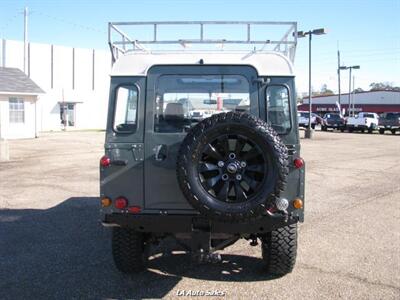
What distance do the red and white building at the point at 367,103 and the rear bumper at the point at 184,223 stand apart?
81767 mm

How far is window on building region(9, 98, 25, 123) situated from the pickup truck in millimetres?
27902

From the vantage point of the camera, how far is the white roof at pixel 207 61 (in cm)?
494

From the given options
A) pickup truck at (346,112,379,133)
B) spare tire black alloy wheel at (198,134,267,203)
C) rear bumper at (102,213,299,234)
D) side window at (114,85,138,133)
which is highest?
pickup truck at (346,112,379,133)

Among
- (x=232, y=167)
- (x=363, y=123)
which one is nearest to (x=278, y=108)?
(x=232, y=167)

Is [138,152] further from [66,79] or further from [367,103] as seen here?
[367,103]

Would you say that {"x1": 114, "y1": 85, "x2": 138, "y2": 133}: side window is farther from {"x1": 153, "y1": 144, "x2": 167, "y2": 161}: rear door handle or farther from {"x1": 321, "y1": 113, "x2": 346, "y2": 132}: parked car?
{"x1": 321, "y1": 113, "x2": 346, "y2": 132}: parked car

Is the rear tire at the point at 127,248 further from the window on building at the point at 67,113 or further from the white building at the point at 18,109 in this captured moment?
the window on building at the point at 67,113

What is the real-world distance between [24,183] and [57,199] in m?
2.46

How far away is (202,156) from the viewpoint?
4.41 m

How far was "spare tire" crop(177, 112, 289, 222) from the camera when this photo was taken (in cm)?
428

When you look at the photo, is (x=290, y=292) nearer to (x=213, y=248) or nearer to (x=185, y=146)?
(x=213, y=248)

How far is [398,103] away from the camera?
8725 cm

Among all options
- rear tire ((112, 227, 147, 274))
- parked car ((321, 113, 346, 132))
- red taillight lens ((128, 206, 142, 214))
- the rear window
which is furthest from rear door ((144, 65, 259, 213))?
parked car ((321, 113, 346, 132))

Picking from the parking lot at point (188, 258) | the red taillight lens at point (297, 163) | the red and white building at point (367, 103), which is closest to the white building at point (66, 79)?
the parking lot at point (188, 258)
